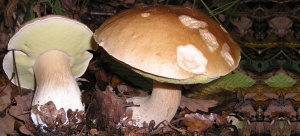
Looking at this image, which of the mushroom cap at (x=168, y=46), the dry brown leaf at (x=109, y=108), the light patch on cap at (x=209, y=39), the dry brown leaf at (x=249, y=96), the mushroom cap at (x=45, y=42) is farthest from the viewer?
the dry brown leaf at (x=249, y=96)

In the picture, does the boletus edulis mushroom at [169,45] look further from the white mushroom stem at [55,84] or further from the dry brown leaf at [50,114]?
the dry brown leaf at [50,114]

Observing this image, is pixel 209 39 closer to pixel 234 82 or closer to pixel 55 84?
pixel 55 84

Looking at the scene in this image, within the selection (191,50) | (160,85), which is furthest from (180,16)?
(160,85)

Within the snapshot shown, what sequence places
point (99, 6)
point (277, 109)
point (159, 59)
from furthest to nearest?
point (99, 6) < point (277, 109) < point (159, 59)

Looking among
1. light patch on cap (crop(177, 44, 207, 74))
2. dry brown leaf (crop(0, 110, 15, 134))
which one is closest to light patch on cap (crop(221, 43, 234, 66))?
light patch on cap (crop(177, 44, 207, 74))

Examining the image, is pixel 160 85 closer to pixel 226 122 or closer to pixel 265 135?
pixel 226 122

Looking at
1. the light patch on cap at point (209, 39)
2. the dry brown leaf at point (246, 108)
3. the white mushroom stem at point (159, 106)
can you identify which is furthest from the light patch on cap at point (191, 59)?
the dry brown leaf at point (246, 108)

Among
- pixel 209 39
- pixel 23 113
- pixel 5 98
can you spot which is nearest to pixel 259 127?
pixel 209 39
